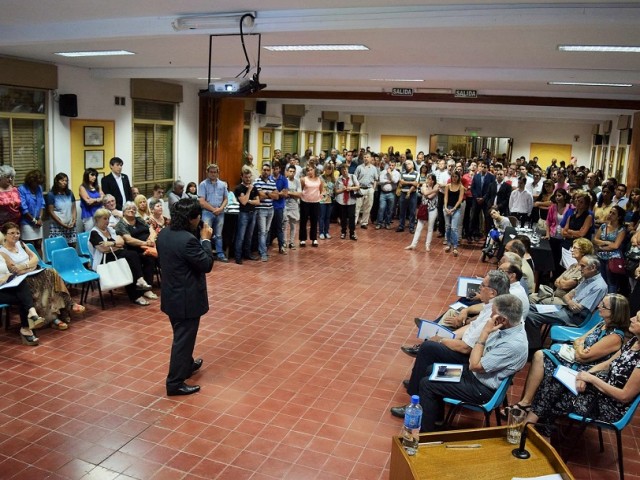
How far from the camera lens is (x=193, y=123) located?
1220 centimetres

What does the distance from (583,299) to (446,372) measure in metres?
1.99

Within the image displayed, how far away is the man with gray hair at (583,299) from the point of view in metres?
5.18

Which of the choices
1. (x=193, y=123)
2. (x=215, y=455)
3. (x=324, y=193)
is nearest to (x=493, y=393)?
(x=215, y=455)

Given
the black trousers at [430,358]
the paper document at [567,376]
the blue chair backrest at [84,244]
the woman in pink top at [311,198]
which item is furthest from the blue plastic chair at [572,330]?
the woman in pink top at [311,198]

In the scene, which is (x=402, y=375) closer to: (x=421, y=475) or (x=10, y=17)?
(x=421, y=475)

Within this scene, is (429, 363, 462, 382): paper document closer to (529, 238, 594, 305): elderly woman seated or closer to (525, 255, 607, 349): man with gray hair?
(525, 255, 607, 349): man with gray hair

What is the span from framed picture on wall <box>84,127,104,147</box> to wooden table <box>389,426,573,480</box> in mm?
8107

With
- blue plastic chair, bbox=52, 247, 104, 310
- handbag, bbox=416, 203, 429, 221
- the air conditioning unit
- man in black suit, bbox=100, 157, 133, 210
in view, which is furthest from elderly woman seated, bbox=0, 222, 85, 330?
the air conditioning unit

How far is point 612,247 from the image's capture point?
23.9 feet

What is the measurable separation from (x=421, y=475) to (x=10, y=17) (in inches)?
225

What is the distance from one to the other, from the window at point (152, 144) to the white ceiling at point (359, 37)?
153 centimetres

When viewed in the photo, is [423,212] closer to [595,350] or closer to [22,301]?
[595,350]

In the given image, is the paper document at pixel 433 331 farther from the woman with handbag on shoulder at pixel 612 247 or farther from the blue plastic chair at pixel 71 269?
the blue plastic chair at pixel 71 269

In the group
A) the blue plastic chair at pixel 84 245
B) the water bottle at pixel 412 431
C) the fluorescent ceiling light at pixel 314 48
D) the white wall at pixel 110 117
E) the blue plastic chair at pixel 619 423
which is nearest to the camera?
the water bottle at pixel 412 431
